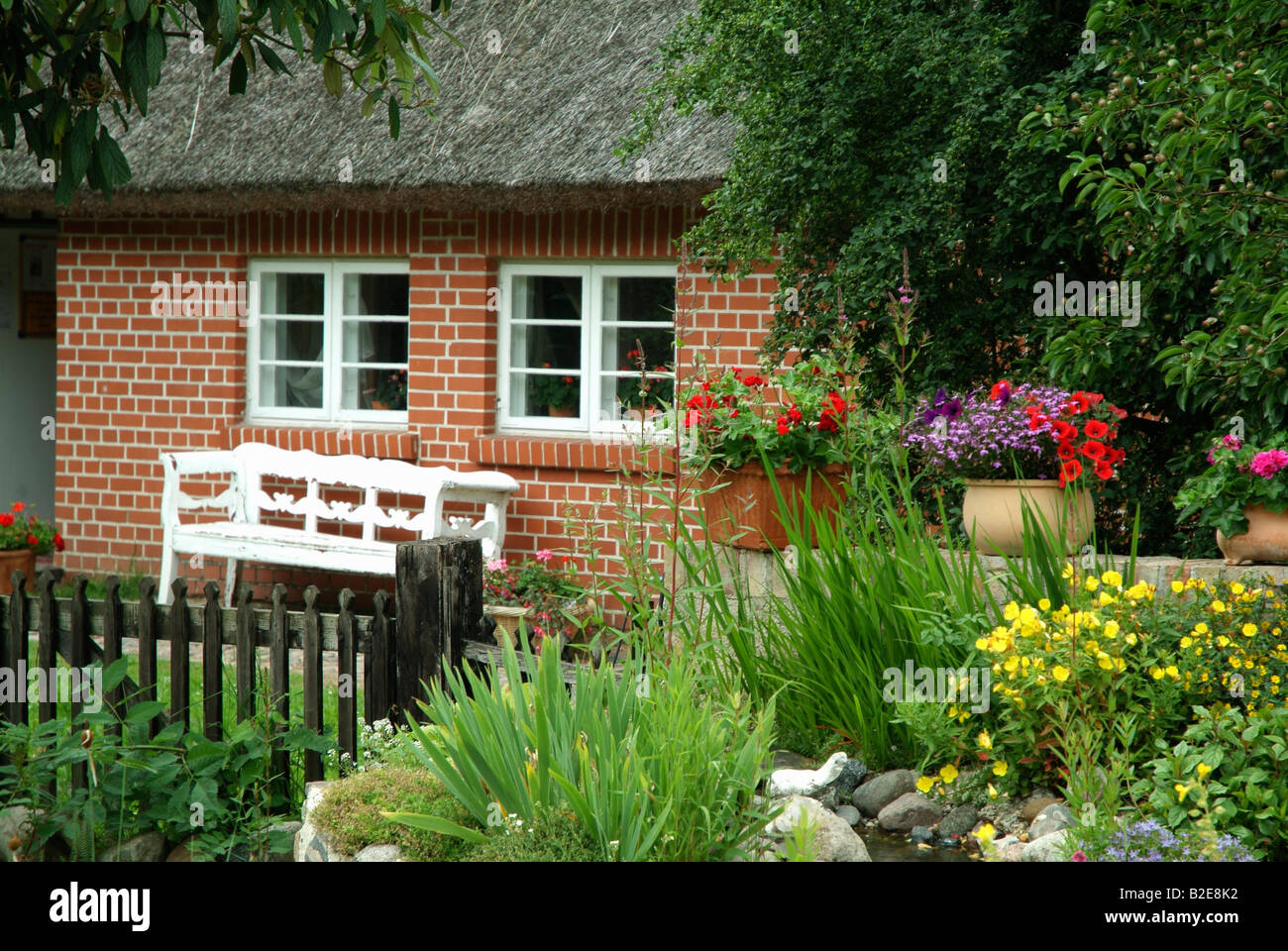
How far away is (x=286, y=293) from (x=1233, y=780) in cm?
696

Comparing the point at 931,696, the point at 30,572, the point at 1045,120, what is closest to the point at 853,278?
the point at 1045,120

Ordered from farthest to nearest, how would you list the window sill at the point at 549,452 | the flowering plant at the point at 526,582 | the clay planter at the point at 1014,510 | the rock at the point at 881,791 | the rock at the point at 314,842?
the window sill at the point at 549,452, the flowering plant at the point at 526,582, the clay planter at the point at 1014,510, the rock at the point at 881,791, the rock at the point at 314,842

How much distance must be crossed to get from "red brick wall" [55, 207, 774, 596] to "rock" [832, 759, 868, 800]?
12.5 ft

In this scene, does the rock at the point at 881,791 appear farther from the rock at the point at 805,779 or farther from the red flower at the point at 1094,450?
the red flower at the point at 1094,450

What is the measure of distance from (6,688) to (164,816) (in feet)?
3.31

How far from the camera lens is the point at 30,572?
8898mm

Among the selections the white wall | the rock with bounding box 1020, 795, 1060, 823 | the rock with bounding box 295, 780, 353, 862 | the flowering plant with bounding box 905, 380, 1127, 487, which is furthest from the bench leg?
the rock with bounding box 1020, 795, 1060, 823

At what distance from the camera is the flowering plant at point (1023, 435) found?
15.1ft

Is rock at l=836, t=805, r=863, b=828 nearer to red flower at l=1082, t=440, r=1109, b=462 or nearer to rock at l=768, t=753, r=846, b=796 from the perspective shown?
rock at l=768, t=753, r=846, b=796

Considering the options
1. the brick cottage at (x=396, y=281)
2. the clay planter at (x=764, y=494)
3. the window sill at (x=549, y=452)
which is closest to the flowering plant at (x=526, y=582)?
the brick cottage at (x=396, y=281)

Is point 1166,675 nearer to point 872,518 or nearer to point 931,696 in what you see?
point 931,696

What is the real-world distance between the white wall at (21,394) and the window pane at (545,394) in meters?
4.59

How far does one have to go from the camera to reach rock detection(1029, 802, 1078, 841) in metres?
3.38

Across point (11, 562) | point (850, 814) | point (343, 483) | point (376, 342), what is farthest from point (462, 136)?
point (850, 814)
